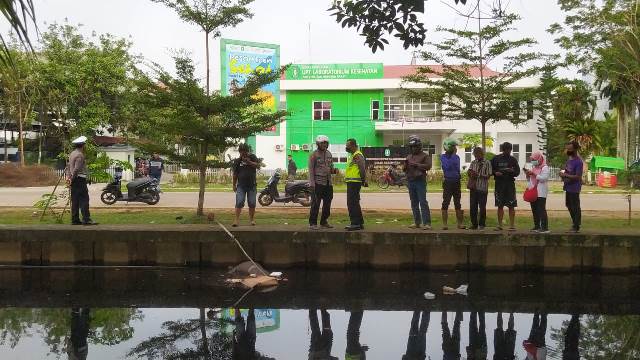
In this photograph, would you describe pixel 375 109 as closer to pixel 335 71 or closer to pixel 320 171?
pixel 335 71

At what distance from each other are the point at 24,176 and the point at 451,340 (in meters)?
30.4

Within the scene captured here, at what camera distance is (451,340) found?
6.11 meters

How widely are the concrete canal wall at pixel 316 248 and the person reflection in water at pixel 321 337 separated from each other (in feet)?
9.79

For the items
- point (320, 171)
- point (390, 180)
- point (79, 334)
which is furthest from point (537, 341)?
point (390, 180)

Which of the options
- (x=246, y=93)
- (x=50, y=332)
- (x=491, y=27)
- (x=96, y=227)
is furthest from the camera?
(x=491, y=27)

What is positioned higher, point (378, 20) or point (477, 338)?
point (378, 20)

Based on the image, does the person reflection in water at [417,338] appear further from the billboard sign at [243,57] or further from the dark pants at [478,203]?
the billboard sign at [243,57]

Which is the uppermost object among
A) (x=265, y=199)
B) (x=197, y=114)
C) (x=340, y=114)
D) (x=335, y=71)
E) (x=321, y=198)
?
(x=335, y=71)

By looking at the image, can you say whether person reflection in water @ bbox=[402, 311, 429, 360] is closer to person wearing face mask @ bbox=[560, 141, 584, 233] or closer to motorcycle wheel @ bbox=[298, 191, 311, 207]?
person wearing face mask @ bbox=[560, 141, 584, 233]

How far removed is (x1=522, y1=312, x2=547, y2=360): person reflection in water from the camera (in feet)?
18.5

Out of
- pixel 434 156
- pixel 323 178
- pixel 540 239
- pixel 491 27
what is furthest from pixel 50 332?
pixel 434 156

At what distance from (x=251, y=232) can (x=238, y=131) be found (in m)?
2.83

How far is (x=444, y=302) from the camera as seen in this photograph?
25.3 feet

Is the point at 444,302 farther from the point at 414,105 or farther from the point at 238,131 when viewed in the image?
the point at 414,105
